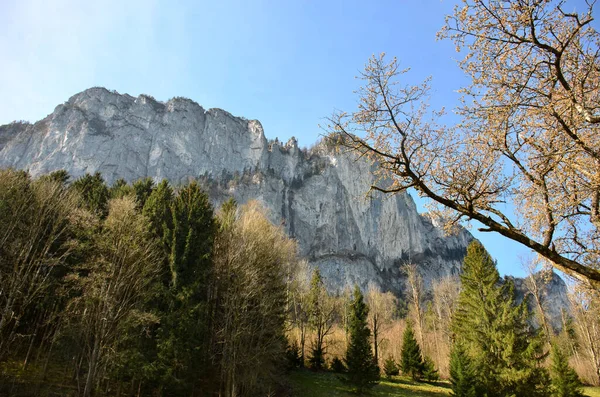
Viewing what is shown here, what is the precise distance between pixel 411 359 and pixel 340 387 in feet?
30.3

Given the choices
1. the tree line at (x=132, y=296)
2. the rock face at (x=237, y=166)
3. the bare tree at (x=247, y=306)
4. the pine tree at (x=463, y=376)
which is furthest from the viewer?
the rock face at (x=237, y=166)

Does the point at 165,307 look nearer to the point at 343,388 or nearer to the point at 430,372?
the point at 343,388

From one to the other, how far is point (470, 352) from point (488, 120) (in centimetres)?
1688

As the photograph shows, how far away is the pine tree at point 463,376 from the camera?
54.9ft

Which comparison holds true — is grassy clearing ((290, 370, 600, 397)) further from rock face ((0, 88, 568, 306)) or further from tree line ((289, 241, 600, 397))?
rock face ((0, 88, 568, 306))

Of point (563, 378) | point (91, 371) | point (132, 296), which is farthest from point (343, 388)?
point (91, 371)

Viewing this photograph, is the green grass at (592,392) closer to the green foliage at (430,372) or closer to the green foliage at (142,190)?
the green foliage at (430,372)

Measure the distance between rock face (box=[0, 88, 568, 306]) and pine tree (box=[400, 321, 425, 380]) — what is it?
179 ft

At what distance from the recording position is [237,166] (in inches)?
3905

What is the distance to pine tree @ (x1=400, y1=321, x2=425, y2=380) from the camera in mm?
28500

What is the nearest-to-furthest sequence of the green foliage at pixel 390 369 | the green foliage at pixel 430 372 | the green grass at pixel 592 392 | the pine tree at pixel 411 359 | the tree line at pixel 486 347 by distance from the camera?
the tree line at pixel 486 347
the green grass at pixel 592 392
the green foliage at pixel 430 372
the pine tree at pixel 411 359
the green foliage at pixel 390 369

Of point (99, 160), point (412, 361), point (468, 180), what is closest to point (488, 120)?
point (468, 180)

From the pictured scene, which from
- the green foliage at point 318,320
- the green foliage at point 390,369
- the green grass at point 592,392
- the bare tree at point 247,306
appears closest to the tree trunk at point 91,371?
the bare tree at point 247,306

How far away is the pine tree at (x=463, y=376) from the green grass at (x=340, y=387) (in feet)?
18.8
